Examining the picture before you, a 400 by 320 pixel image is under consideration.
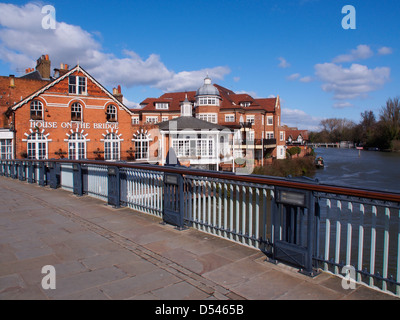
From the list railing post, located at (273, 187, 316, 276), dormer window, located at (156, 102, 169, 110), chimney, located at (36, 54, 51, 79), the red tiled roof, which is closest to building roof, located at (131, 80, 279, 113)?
the red tiled roof

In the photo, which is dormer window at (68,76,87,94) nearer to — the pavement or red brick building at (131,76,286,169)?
red brick building at (131,76,286,169)

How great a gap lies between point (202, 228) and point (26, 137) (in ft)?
86.3

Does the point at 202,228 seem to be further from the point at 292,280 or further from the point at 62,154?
the point at 62,154

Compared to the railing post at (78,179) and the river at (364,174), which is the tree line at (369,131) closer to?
the river at (364,174)

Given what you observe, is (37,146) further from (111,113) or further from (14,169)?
(14,169)

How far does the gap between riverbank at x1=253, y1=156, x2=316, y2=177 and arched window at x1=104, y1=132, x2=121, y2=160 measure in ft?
47.8

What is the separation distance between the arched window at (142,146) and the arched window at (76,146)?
5847 millimetres

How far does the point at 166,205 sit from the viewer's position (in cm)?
622

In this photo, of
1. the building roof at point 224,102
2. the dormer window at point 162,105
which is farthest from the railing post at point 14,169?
the dormer window at point 162,105

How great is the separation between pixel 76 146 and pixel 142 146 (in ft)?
24.0

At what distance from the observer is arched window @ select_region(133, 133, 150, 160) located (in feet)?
114

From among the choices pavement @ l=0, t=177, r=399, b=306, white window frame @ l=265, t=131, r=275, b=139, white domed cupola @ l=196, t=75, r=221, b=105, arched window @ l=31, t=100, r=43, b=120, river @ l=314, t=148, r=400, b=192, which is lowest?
river @ l=314, t=148, r=400, b=192

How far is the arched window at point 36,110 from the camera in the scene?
27.6m
